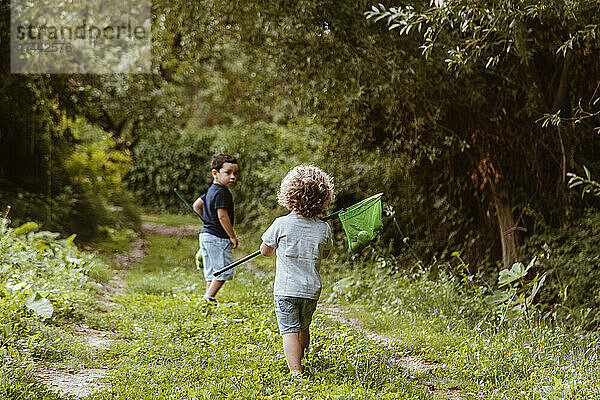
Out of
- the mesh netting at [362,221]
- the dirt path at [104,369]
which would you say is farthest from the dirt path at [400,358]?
the mesh netting at [362,221]

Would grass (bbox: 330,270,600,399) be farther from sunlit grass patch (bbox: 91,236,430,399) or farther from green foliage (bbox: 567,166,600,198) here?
green foliage (bbox: 567,166,600,198)

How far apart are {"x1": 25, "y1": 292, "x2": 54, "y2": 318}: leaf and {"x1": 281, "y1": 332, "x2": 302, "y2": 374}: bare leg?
2.07 m

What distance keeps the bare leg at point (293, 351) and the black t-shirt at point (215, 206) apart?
84.2 inches

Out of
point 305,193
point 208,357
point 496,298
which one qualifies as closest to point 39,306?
point 208,357

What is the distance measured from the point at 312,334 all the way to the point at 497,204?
11.1 ft

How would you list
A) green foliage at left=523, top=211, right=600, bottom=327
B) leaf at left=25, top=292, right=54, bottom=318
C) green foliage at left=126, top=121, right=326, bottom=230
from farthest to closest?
green foliage at left=126, top=121, right=326, bottom=230 < green foliage at left=523, top=211, right=600, bottom=327 < leaf at left=25, top=292, right=54, bottom=318

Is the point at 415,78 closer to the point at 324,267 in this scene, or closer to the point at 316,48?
the point at 316,48

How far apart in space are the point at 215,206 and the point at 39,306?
1730 mm

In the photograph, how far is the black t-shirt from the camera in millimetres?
5660

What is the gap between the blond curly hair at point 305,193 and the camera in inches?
153

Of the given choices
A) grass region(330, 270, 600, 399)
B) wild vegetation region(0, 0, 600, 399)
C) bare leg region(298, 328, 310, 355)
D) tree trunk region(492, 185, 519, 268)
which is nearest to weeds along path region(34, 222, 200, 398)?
wild vegetation region(0, 0, 600, 399)

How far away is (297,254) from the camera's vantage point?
3.82 meters

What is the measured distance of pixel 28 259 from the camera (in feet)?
20.8

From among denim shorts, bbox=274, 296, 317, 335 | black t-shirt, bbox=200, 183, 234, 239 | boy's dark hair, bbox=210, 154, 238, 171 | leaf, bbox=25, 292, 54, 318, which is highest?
boy's dark hair, bbox=210, 154, 238, 171
